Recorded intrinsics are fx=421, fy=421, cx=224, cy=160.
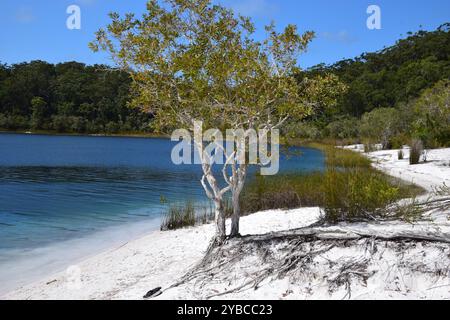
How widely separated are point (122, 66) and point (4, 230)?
22.8 ft

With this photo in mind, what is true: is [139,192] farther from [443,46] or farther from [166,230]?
[443,46]

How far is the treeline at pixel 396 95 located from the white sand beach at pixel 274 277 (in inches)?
1005

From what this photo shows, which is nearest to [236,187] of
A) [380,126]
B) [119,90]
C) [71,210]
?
[71,210]

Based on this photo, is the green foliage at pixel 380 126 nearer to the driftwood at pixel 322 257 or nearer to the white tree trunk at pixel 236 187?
the white tree trunk at pixel 236 187

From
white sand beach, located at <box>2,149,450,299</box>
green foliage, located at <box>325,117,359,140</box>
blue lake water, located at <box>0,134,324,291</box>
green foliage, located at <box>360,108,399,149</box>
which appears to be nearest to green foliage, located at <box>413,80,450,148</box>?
green foliage, located at <box>360,108,399,149</box>

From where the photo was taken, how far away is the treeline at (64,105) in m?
106

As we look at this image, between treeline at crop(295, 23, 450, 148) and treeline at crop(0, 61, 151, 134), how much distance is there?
5182 cm

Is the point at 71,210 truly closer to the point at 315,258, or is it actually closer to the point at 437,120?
the point at 315,258

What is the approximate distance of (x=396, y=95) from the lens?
80062mm

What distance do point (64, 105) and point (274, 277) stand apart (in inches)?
4472

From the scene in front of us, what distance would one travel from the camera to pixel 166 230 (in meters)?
11.0

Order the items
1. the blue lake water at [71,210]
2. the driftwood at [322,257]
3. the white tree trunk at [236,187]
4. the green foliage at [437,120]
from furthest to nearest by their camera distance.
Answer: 1. the green foliage at [437,120]
2. the blue lake water at [71,210]
3. the white tree trunk at [236,187]
4. the driftwood at [322,257]

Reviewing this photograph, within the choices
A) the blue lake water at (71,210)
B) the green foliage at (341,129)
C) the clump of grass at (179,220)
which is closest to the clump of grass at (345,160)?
the clump of grass at (179,220)
